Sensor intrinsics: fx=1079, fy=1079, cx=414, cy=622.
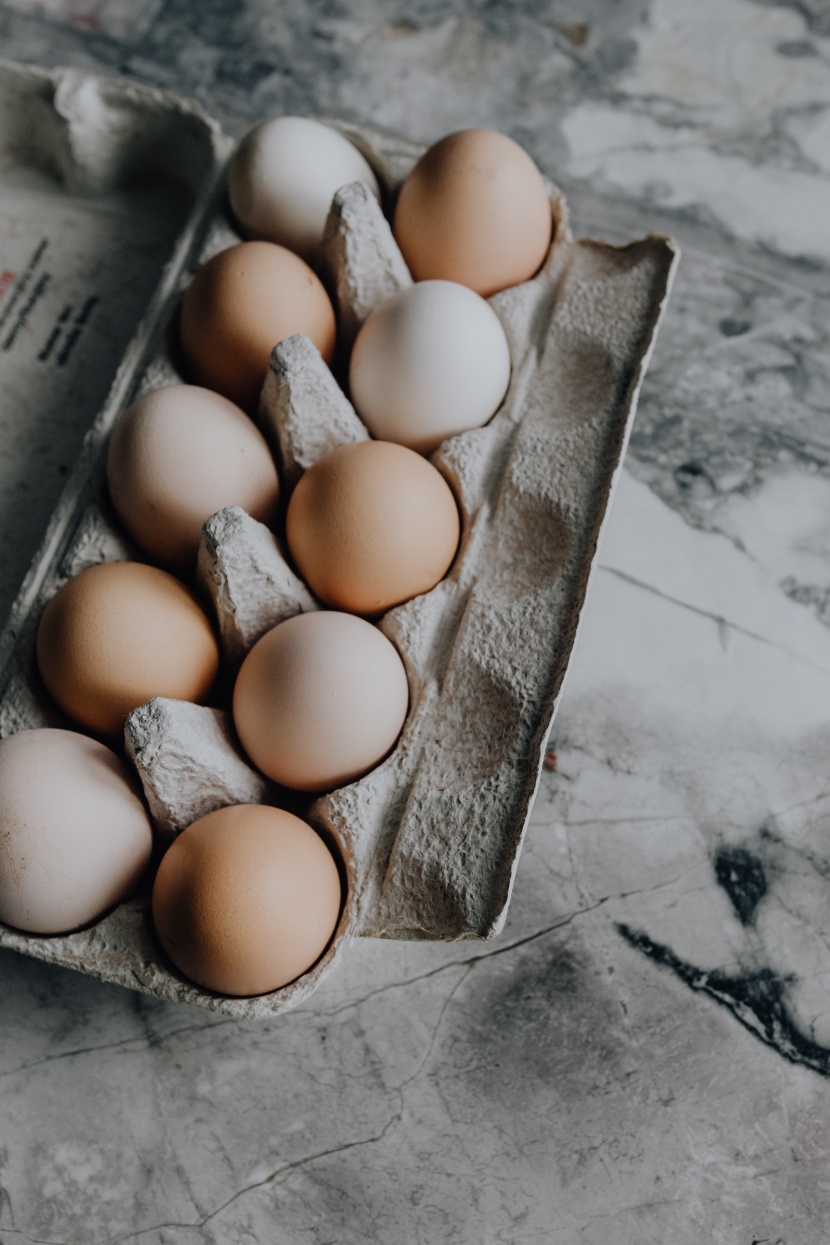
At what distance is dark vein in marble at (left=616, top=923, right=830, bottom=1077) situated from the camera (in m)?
0.90

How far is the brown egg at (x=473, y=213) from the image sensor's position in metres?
1.01

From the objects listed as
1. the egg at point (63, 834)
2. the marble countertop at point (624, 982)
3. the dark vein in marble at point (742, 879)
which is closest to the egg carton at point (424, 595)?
the egg at point (63, 834)

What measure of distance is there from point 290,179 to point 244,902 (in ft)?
2.32

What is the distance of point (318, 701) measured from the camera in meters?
0.81

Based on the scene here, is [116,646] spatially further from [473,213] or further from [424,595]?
[473,213]

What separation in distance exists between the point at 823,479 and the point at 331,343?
561 mm

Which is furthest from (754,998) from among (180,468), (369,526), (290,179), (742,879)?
(290,179)

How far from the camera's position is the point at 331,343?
104 centimetres

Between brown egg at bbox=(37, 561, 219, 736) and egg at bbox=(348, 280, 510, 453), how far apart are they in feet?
0.85

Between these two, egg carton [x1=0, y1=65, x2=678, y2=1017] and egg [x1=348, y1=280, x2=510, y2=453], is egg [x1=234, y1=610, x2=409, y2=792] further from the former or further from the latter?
egg [x1=348, y1=280, x2=510, y2=453]

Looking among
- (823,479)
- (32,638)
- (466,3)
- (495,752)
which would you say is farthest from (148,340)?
(466,3)

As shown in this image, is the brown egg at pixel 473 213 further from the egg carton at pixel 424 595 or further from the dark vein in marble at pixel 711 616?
the dark vein in marble at pixel 711 616

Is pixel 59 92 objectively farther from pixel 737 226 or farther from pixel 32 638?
pixel 737 226

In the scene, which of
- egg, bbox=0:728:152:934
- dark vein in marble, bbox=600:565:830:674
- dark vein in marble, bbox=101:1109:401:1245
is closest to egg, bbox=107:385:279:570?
egg, bbox=0:728:152:934
